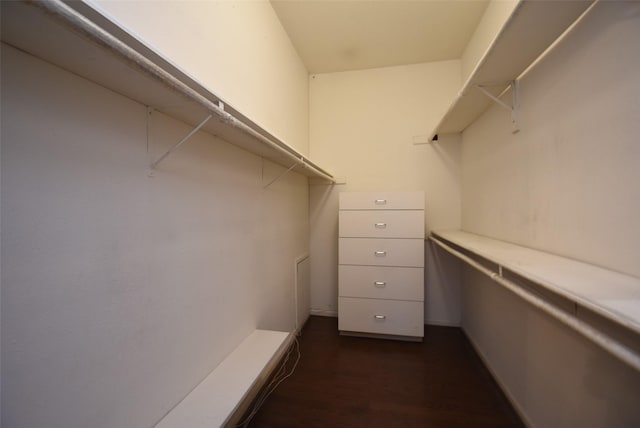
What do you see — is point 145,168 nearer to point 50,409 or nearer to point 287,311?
point 50,409

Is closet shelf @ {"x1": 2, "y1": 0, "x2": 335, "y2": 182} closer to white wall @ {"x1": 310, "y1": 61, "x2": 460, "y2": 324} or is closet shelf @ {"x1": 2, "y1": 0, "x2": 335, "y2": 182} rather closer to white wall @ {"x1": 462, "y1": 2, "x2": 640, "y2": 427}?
white wall @ {"x1": 462, "y1": 2, "x2": 640, "y2": 427}

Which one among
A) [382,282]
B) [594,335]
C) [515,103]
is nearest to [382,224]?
[382,282]

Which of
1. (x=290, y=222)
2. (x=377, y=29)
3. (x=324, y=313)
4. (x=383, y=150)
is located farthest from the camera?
(x=324, y=313)

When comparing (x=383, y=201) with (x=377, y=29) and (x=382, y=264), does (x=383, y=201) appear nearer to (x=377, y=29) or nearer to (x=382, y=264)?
(x=382, y=264)

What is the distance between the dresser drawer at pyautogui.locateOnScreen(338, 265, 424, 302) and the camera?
2.15 meters

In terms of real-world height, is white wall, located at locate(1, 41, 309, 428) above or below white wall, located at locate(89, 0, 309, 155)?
below

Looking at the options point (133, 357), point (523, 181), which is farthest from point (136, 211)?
point (523, 181)

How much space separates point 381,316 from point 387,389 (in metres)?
0.65

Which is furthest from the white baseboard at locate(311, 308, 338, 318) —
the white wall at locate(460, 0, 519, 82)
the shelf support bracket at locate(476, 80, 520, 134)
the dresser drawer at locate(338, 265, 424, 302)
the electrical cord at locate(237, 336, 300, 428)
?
the white wall at locate(460, 0, 519, 82)

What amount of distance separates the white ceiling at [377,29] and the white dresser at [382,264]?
1361mm

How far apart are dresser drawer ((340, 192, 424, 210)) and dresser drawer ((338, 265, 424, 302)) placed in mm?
550

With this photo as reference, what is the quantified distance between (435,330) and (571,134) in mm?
2060

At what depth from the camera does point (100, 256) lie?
68cm

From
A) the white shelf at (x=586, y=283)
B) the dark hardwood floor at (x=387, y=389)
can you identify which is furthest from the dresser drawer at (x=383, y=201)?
the dark hardwood floor at (x=387, y=389)
